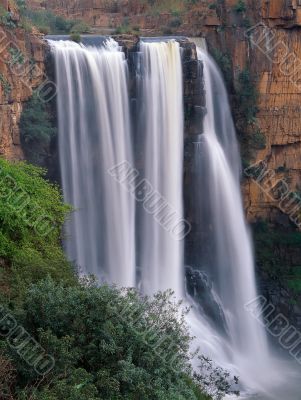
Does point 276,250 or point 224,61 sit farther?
point 276,250

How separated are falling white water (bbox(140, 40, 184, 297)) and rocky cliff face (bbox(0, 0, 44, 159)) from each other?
3704 millimetres

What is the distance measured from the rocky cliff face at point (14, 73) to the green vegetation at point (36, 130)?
218 millimetres

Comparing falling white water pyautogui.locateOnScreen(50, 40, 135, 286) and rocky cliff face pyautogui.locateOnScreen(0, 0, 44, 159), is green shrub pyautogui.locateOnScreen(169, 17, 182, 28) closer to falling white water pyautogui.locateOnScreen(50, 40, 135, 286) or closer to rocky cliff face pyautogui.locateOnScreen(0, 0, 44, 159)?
falling white water pyautogui.locateOnScreen(50, 40, 135, 286)

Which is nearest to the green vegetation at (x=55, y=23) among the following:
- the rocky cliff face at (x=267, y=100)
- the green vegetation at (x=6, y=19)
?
the rocky cliff face at (x=267, y=100)

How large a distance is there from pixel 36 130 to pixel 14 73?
1636mm

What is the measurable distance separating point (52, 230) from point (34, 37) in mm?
7805

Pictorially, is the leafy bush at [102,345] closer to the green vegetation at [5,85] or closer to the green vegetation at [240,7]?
the green vegetation at [5,85]

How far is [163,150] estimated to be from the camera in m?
20.6

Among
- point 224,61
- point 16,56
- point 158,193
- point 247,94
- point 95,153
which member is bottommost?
point 158,193

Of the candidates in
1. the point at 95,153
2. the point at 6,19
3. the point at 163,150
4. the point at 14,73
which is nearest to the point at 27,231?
the point at 14,73

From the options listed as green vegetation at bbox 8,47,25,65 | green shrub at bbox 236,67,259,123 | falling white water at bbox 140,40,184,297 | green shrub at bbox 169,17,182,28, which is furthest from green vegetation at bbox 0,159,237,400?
green shrub at bbox 169,17,182,28

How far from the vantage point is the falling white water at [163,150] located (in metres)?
19.9

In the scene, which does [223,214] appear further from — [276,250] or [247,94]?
[247,94]

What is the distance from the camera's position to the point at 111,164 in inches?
758
